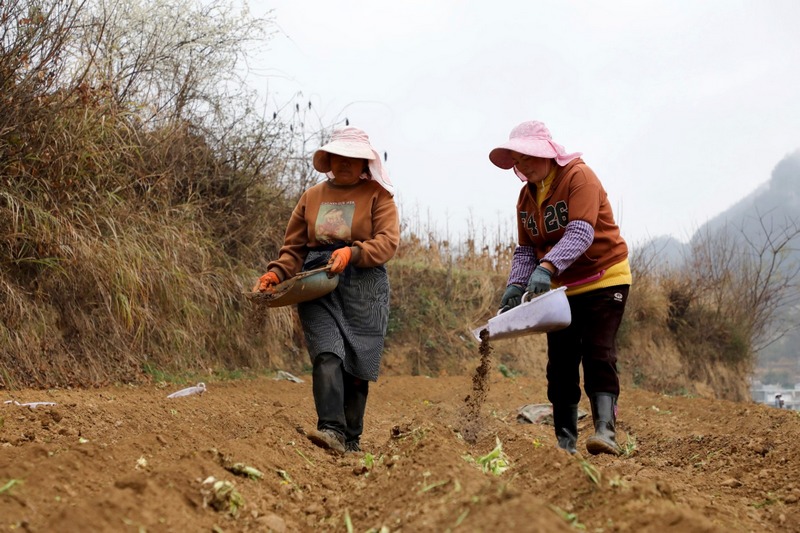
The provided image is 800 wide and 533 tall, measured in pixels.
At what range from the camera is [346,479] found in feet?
11.0

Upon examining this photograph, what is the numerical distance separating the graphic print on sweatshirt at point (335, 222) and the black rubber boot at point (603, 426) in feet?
5.01

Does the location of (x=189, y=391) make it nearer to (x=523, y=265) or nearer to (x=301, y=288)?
(x=301, y=288)

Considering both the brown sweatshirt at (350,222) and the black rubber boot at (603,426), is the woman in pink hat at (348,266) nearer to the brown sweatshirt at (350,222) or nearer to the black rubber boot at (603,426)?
the brown sweatshirt at (350,222)

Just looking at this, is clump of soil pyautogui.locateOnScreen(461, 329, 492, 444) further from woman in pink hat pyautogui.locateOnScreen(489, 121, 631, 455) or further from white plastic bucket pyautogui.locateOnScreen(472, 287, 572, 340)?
white plastic bucket pyautogui.locateOnScreen(472, 287, 572, 340)

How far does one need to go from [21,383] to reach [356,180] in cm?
297

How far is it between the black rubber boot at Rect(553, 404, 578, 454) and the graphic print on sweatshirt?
146 cm

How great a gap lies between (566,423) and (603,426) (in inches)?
13.0

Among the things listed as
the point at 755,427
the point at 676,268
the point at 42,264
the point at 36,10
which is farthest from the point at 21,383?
the point at 676,268

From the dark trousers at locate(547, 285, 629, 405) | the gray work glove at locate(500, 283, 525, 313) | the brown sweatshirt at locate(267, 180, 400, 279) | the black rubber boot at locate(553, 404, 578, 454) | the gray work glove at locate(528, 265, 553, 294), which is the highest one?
the brown sweatshirt at locate(267, 180, 400, 279)

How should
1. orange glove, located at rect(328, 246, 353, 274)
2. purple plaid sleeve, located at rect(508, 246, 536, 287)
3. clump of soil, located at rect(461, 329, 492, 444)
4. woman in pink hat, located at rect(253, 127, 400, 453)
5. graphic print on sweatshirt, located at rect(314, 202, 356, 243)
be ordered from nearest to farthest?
orange glove, located at rect(328, 246, 353, 274) < woman in pink hat, located at rect(253, 127, 400, 453) < graphic print on sweatshirt, located at rect(314, 202, 356, 243) < purple plaid sleeve, located at rect(508, 246, 536, 287) < clump of soil, located at rect(461, 329, 492, 444)

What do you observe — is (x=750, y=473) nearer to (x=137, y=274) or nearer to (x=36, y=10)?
(x=137, y=274)

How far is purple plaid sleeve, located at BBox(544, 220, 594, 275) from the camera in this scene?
12.8 ft

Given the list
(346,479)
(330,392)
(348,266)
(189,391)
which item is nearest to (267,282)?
(348,266)

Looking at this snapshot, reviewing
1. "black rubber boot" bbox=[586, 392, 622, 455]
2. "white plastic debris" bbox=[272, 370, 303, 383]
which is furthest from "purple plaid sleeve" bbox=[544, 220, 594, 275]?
"white plastic debris" bbox=[272, 370, 303, 383]
